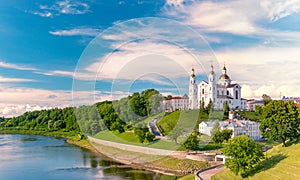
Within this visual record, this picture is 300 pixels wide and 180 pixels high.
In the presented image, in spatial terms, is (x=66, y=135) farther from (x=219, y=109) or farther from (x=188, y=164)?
(x=188, y=164)

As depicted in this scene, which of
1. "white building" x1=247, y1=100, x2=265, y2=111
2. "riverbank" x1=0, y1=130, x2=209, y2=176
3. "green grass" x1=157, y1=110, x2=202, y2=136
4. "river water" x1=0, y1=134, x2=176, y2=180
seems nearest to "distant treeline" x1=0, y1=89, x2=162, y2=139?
"green grass" x1=157, y1=110, x2=202, y2=136

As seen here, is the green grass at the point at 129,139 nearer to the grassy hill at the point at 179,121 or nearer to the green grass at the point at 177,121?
the grassy hill at the point at 179,121

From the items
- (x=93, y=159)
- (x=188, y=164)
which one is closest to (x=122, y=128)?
(x=93, y=159)

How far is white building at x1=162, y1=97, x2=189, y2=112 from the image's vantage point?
38159mm

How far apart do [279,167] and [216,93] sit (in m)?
30.5

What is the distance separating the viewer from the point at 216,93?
45094 millimetres

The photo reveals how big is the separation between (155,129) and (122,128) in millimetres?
4079

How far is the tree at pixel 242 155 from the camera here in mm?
15719

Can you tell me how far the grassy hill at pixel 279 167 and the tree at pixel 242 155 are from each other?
39cm

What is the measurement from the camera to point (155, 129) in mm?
32312

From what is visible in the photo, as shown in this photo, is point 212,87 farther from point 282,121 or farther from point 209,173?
point 209,173

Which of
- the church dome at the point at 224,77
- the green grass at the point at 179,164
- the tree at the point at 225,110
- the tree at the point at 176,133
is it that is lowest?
the green grass at the point at 179,164

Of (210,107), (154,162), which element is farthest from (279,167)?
(210,107)

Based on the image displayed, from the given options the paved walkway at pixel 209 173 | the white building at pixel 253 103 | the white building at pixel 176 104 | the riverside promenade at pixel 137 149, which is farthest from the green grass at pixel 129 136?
the white building at pixel 253 103
